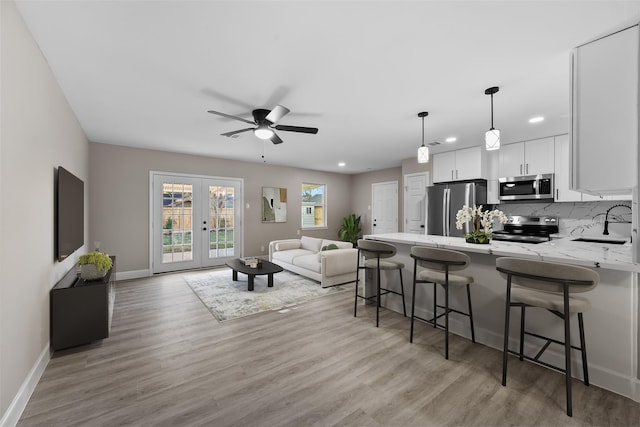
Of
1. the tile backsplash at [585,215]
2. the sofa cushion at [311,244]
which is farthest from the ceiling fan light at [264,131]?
the tile backsplash at [585,215]

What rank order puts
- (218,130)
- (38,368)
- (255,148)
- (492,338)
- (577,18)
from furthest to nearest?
1. (255,148)
2. (218,130)
3. (492,338)
4. (38,368)
5. (577,18)

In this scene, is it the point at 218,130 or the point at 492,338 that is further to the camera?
the point at 218,130

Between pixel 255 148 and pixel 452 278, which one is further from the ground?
pixel 255 148

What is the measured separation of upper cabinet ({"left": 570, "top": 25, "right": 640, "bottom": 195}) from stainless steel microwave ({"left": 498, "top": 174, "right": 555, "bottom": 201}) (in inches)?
96.0

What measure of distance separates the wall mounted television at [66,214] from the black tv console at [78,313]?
0.39 m

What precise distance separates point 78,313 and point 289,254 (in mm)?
3452

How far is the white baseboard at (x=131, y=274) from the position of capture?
16.4ft

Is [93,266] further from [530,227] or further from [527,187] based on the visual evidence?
[530,227]

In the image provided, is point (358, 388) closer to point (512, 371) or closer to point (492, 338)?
point (512, 371)

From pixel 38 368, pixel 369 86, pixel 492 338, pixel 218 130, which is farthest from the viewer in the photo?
pixel 218 130

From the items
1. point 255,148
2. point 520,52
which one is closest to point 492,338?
point 520,52

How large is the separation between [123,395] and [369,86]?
325 centimetres

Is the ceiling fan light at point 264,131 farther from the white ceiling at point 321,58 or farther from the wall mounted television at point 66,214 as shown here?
the wall mounted television at point 66,214

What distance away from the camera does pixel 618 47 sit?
1.93 m
